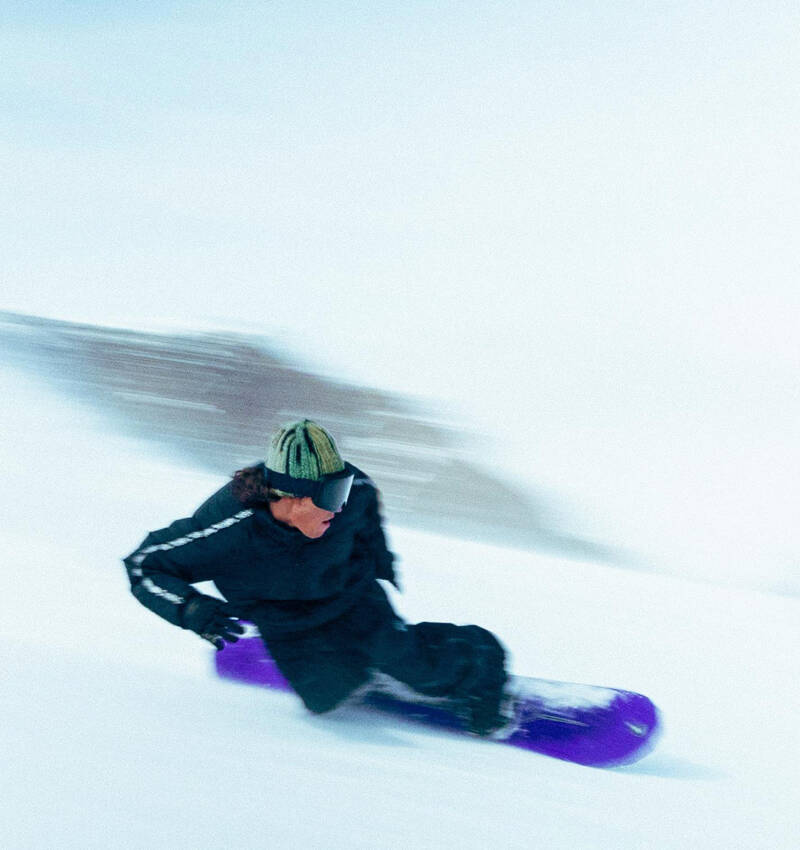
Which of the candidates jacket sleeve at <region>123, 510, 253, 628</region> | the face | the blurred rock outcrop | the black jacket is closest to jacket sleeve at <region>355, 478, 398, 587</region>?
the black jacket

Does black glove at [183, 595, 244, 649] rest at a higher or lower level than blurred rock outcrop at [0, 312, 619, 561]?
lower

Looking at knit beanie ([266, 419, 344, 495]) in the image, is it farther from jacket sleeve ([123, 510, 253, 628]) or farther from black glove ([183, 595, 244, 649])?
black glove ([183, 595, 244, 649])

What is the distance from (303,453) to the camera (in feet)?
6.26

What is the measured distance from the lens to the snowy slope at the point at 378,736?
1582mm

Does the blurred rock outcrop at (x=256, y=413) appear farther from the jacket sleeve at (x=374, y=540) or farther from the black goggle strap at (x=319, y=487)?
the black goggle strap at (x=319, y=487)

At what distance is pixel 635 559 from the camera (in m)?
4.88

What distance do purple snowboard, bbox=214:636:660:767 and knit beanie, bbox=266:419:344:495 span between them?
0.59 meters

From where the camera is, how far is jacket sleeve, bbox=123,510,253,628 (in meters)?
1.90

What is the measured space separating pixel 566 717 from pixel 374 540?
0.57 m

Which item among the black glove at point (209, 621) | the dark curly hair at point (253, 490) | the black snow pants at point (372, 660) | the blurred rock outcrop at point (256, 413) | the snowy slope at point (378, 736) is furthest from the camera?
the blurred rock outcrop at point (256, 413)

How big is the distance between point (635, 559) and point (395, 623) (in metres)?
2.98

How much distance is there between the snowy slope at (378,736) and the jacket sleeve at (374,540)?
0.33 m

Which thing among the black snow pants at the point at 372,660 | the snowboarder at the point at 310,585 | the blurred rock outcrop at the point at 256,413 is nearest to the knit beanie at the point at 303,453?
the snowboarder at the point at 310,585

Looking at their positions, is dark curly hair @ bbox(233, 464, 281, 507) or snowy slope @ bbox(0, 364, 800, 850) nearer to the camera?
snowy slope @ bbox(0, 364, 800, 850)
